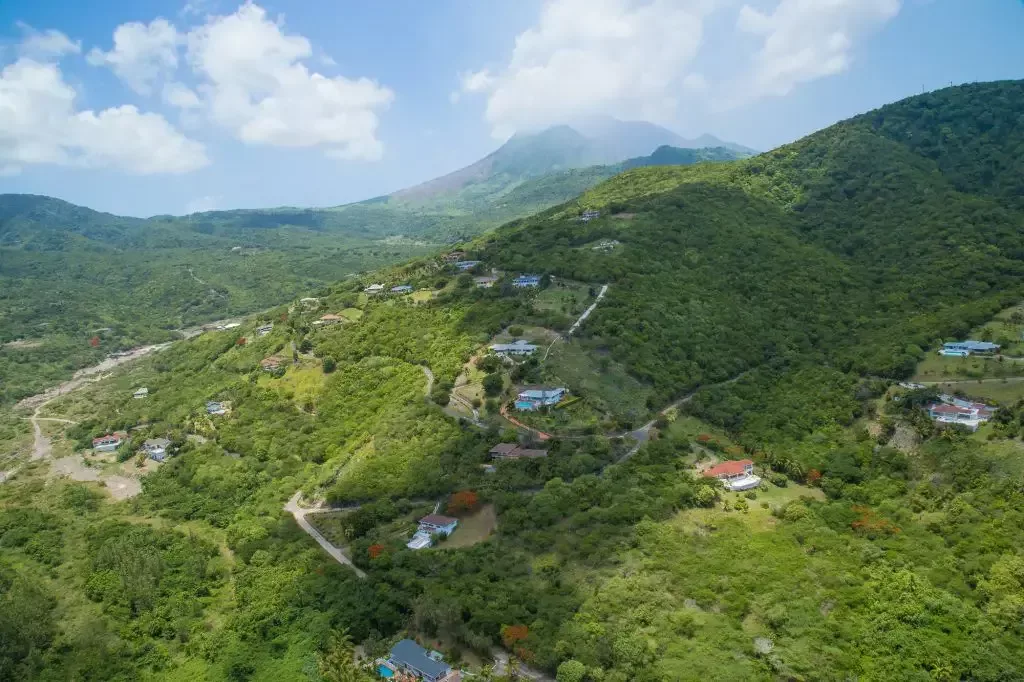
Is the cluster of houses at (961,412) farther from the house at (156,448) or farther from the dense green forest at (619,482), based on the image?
the house at (156,448)

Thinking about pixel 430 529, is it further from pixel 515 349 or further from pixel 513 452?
pixel 515 349

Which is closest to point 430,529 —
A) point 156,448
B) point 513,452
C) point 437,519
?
point 437,519

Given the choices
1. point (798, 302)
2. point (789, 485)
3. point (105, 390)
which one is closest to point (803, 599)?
point (789, 485)

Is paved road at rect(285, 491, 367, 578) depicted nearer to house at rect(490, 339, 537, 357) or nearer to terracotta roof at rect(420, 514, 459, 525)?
terracotta roof at rect(420, 514, 459, 525)

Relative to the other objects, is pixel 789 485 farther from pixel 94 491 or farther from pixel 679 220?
pixel 94 491

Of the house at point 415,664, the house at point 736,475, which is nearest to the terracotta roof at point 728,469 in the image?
the house at point 736,475

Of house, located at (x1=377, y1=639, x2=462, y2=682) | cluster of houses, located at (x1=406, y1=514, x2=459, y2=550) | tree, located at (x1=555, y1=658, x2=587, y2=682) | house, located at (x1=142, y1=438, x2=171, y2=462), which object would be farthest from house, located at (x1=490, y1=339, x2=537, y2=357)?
house, located at (x1=142, y1=438, x2=171, y2=462)
